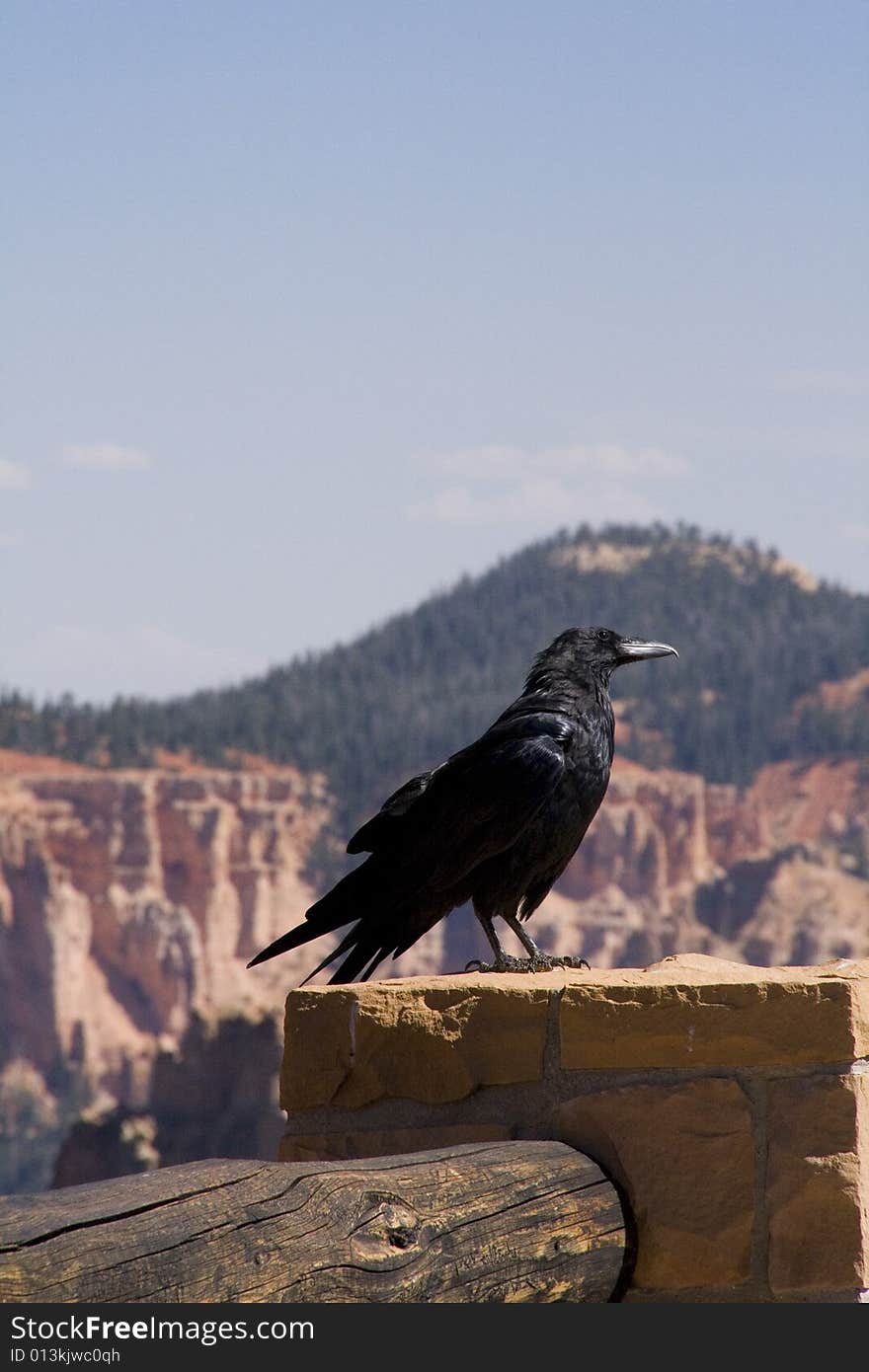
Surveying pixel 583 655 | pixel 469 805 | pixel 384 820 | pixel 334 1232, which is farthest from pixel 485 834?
pixel 334 1232

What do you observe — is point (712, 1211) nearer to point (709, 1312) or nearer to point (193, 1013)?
point (709, 1312)

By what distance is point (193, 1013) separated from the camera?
53594mm

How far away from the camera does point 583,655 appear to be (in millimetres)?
4559

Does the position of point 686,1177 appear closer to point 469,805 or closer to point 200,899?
point 469,805

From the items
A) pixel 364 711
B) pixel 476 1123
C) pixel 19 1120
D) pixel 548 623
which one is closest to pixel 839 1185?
pixel 476 1123

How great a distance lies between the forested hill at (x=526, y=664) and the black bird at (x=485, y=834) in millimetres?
79403

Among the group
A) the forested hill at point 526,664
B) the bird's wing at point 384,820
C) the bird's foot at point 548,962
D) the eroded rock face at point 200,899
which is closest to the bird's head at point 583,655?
the bird's wing at point 384,820

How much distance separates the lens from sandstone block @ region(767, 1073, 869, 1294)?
294cm

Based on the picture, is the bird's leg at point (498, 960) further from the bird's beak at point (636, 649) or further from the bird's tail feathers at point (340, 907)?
the bird's beak at point (636, 649)

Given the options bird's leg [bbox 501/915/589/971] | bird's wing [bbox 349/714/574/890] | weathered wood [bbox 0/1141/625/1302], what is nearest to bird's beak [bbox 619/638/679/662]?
bird's wing [bbox 349/714/574/890]

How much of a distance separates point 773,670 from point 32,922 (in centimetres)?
3694

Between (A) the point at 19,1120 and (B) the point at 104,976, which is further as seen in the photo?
(B) the point at 104,976

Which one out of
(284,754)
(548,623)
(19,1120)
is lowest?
(19,1120)

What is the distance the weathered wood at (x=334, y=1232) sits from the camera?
2137 millimetres
